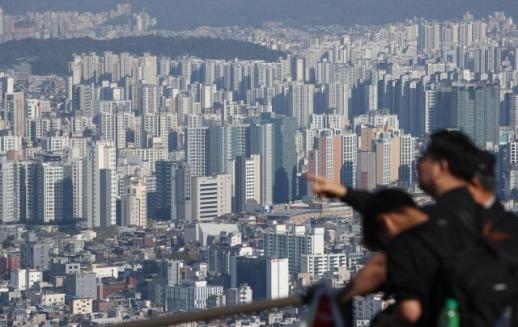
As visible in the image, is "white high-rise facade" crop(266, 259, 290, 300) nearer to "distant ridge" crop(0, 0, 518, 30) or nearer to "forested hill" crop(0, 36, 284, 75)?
"forested hill" crop(0, 36, 284, 75)

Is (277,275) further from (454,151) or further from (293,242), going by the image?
(454,151)

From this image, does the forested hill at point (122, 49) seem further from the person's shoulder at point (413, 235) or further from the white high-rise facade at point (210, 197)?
the person's shoulder at point (413, 235)

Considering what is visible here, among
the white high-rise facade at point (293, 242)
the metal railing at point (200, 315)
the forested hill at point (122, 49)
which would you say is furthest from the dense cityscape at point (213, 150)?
the forested hill at point (122, 49)

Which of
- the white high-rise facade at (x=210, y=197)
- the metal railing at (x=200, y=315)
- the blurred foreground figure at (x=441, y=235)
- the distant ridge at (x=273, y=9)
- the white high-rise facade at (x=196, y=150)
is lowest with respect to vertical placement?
the white high-rise facade at (x=210, y=197)

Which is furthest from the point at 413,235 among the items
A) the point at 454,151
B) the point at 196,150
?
the point at 196,150

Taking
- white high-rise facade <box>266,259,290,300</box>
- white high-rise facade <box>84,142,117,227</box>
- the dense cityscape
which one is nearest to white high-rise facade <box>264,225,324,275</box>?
the dense cityscape

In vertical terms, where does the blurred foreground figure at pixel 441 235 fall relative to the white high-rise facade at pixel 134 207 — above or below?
above
